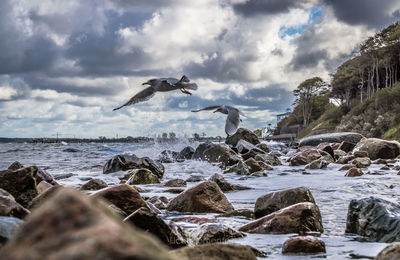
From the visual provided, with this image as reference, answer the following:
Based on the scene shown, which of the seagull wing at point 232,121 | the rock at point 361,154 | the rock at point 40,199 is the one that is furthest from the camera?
the rock at point 361,154

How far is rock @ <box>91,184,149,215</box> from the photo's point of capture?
372 centimetres

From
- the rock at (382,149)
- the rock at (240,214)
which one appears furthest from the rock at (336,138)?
the rock at (240,214)

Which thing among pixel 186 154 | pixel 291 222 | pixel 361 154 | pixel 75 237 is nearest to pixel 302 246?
pixel 291 222

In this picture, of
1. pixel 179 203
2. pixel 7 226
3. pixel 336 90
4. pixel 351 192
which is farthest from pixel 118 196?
pixel 336 90

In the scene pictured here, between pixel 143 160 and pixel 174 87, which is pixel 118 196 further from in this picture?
pixel 143 160

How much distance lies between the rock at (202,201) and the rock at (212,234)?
1290 mm

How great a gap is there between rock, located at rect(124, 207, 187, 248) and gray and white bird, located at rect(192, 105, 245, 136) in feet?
24.1

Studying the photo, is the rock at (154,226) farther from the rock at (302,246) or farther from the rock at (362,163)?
the rock at (362,163)

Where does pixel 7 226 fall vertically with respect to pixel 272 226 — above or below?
above

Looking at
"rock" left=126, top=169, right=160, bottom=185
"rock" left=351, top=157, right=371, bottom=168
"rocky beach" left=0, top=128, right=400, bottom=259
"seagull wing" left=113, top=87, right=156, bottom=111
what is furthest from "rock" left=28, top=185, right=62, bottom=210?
"rock" left=351, top=157, right=371, bottom=168

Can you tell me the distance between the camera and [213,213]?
14.9ft

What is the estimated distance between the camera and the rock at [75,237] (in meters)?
0.73

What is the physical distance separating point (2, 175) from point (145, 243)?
13.9 ft

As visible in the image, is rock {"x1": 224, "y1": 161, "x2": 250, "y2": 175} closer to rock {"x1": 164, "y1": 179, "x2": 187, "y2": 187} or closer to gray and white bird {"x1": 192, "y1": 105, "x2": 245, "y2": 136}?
gray and white bird {"x1": 192, "y1": 105, "x2": 245, "y2": 136}
